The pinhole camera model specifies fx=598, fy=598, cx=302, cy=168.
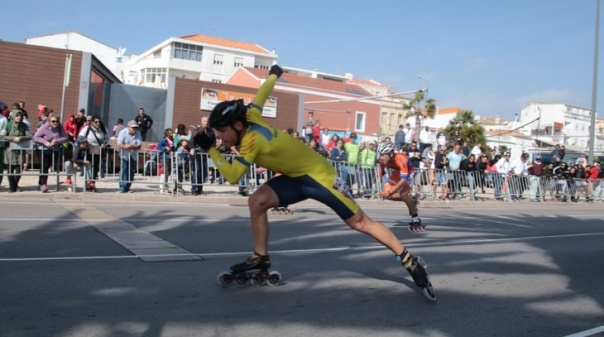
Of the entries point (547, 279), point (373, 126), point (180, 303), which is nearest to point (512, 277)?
point (547, 279)

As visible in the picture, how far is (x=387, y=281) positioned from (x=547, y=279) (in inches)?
90.2

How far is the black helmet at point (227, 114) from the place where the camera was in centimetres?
541

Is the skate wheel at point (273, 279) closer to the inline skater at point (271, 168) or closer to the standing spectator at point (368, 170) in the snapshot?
the inline skater at point (271, 168)

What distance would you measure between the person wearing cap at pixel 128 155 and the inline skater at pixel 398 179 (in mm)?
6821

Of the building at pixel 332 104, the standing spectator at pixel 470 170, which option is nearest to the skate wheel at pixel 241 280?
the standing spectator at pixel 470 170

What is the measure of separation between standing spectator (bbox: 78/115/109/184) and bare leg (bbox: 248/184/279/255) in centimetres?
949

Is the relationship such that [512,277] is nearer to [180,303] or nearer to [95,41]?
[180,303]

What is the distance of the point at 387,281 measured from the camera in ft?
22.4

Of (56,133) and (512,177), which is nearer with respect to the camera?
(56,133)

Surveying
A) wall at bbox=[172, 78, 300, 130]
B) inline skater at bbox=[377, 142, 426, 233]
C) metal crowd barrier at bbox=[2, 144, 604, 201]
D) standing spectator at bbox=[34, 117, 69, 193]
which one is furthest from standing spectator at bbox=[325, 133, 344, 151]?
wall at bbox=[172, 78, 300, 130]

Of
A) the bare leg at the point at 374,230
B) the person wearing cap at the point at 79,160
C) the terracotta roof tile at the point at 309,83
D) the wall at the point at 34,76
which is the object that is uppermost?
the terracotta roof tile at the point at 309,83

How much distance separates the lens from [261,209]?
5840 mm

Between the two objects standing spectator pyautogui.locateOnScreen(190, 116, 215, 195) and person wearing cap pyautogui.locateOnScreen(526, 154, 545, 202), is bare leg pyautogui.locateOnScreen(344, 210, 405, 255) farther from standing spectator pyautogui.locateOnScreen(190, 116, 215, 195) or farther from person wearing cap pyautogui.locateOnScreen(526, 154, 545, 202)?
person wearing cap pyautogui.locateOnScreen(526, 154, 545, 202)

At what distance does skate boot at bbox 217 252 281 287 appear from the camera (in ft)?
19.8
